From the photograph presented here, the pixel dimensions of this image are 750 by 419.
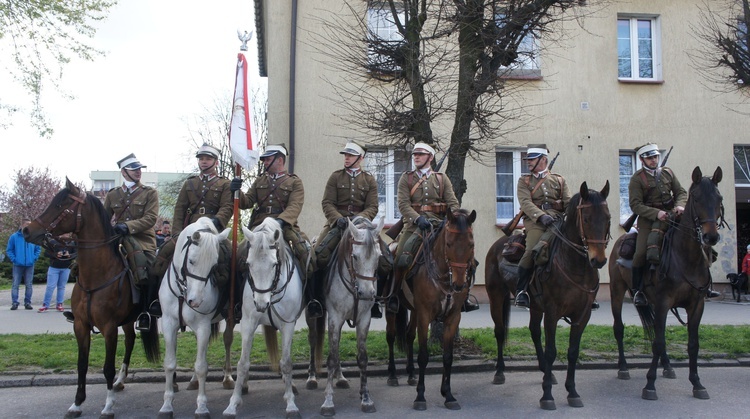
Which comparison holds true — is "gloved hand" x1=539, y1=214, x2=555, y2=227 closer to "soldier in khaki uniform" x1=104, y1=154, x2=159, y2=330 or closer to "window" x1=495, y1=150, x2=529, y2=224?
"soldier in khaki uniform" x1=104, y1=154, x2=159, y2=330

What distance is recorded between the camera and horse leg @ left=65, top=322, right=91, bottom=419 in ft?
21.5

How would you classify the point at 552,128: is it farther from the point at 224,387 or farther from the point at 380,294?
the point at 224,387

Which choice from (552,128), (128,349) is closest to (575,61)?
(552,128)

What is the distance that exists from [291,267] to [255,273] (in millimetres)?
780

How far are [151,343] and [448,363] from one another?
392cm

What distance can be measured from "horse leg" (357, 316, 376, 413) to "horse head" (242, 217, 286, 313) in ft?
4.37

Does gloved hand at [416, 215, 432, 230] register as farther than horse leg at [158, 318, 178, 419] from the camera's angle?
Yes

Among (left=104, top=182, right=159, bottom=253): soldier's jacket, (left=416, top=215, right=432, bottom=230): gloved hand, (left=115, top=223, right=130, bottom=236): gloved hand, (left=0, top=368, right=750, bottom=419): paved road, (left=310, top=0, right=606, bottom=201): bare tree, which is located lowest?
(left=0, top=368, right=750, bottom=419): paved road

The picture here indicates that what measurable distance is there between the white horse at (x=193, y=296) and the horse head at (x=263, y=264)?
0.50 meters

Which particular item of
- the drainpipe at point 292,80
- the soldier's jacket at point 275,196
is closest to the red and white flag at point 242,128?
the soldier's jacket at point 275,196

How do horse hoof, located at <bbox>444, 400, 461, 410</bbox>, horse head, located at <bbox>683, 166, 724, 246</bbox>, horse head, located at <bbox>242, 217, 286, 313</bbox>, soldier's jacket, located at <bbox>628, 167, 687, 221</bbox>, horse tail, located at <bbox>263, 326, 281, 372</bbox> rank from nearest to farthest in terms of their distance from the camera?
horse head, located at <bbox>242, 217, 286, 313</bbox> → horse hoof, located at <bbox>444, 400, 461, 410</bbox> → horse head, located at <bbox>683, 166, 724, 246</bbox> → horse tail, located at <bbox>263, 326, 281, 372</bbox> → soldier's jacket, located at <bbox>628, 167, 687, 221</bbox>

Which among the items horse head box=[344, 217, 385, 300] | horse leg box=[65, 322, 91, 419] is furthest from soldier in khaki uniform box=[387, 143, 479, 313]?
horse leg box=[65, 322, 91, 419]

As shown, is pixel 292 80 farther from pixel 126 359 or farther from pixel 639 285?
pixel 639 285

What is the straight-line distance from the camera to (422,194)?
812 cm
